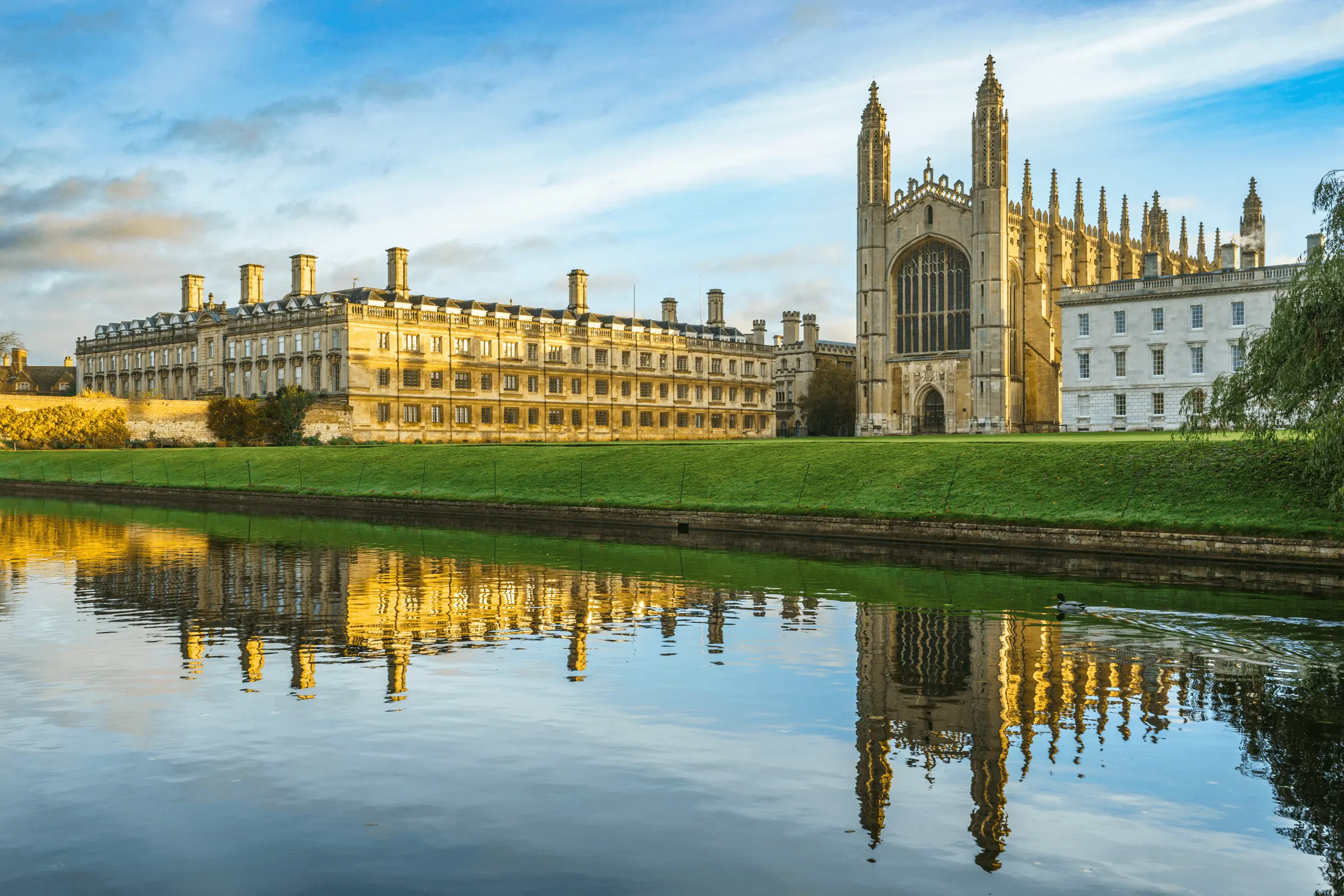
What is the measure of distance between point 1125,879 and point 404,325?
228 ft

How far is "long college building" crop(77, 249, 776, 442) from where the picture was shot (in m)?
70.9

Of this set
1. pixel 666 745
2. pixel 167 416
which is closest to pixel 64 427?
pixel 167 416

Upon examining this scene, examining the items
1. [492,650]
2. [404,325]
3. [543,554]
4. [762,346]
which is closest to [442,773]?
[492,650]

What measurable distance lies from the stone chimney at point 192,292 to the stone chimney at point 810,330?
51.9 m

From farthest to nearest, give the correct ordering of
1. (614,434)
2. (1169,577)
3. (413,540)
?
(614,434) → (413,540) → (1169,577)

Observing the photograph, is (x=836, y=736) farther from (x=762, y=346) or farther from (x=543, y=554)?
(x=762, y=346)

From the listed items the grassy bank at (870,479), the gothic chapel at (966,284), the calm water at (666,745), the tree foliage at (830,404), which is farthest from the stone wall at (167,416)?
the calm water at (666,745)

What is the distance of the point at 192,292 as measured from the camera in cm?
9056

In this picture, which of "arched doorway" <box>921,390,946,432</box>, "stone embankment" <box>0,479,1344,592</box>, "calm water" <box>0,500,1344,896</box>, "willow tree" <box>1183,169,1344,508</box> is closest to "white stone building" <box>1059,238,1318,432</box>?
"arched doorway" <box>921,390,946,432</box>

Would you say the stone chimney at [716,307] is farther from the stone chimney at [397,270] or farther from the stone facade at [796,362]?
the stone chimney at [397,270]

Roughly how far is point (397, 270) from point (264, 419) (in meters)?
15.6

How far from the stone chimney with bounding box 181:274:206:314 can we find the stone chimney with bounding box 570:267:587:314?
30141 mm

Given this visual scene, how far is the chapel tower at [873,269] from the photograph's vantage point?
269ft

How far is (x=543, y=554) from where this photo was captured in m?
23.1
